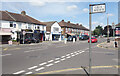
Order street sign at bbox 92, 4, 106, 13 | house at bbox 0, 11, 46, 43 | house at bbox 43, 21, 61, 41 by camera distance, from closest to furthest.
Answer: street sign at bbox 92, 4, 106, 13, house at bbox 0, 11, 46, 43, house at bbox 43, 21, 61, 41

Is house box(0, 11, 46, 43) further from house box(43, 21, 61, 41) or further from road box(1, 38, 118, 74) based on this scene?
road box(1, 38, 118, 74)

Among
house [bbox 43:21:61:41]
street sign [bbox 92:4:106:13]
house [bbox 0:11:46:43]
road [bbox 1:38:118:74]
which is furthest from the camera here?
house [bbox 43:21:61:41]

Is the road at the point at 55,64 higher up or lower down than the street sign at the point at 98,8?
lower down

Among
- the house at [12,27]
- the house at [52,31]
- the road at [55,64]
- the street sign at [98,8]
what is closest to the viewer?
the street sign at [98,8]

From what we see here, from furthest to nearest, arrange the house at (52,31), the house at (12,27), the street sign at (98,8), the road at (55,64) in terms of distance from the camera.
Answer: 1. the house at (52,31)
2. the house at (12,27)
3. the road at (55,64)
4. the street sign at (98,8)

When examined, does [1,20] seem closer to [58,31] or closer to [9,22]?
[9,22]

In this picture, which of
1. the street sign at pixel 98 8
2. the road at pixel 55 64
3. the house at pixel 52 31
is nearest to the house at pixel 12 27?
the house at pixel 52 31

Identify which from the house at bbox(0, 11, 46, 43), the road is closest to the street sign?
the road

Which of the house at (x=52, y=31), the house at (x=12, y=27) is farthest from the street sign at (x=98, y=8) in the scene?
the house at (x=52, y=31)

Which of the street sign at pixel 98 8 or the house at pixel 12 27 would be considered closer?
the street sign at pixel 98 8

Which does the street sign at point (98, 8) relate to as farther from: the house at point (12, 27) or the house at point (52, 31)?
the house at point (52, 31)

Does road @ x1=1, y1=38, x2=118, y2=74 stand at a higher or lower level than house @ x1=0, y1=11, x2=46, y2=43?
lower

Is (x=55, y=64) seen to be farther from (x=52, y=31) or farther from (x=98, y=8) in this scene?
(x=52, y=31)

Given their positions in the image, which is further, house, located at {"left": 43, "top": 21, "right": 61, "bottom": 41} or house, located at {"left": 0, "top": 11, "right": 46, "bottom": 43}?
house, located at {"left": 43, "top": 21, "right": 61, "bottom": 41}
